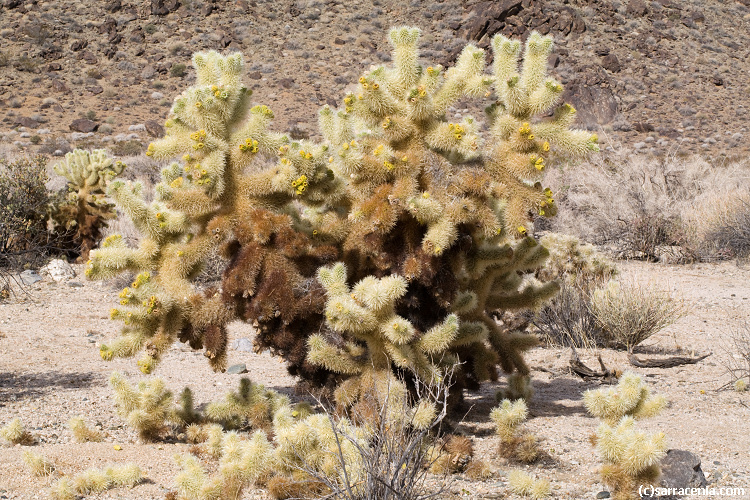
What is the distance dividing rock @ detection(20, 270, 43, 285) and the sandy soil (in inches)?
4.5

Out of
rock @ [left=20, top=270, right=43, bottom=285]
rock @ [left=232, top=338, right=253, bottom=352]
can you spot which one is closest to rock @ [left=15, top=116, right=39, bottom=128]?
rock @ [left=20, top=270, right=43, bottom=285]

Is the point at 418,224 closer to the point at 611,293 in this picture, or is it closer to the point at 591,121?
the point at 611,293

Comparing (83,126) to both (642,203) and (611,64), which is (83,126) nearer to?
(642,203)

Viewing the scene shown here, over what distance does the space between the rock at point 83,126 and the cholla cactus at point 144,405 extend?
28.7m

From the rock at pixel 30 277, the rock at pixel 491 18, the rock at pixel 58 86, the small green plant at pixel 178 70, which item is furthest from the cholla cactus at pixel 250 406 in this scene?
the rock at pixel 491 18

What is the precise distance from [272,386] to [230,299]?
214cm

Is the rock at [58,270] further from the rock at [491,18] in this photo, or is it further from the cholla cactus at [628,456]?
the rock at [491,18]

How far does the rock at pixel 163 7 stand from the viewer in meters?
39.2

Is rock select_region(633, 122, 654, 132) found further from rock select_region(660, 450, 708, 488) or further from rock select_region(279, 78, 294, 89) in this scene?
rock select_region(660, 450, 708, 488)

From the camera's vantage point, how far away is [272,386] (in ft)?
20.5

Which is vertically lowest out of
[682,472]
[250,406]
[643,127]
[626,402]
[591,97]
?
[643,127]

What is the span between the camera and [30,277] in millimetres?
10258

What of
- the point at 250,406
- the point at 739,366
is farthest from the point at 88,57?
the point at 739,366

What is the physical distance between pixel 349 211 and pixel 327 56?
34602 mm
